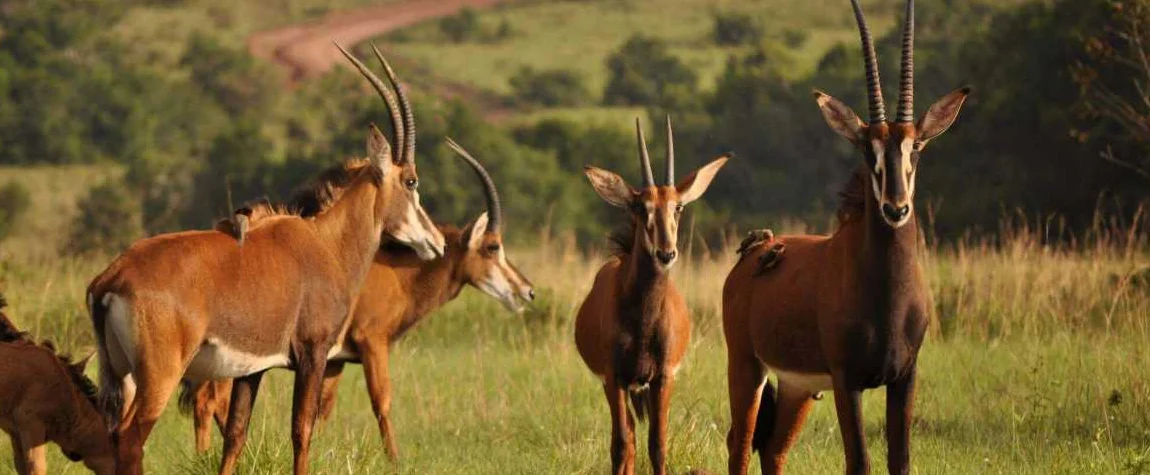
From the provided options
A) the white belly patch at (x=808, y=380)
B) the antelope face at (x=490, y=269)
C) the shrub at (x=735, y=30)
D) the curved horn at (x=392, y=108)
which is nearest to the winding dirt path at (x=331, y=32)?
the shrub at (x=735, y=30)

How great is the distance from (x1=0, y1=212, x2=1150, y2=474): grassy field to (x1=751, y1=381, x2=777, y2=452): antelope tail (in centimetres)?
60

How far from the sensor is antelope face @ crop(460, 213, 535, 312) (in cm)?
1191

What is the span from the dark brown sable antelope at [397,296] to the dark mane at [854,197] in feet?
11.4

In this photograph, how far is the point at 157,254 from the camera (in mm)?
7766

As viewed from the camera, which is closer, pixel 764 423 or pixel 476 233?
pixel 764 423

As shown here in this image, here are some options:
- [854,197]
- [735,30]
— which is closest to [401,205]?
[854,197]

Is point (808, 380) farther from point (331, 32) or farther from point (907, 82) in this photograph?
point (331, 32)

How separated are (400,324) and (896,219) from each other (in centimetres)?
506

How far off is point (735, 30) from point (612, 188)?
51.7m

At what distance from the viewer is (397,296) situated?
1123 cm

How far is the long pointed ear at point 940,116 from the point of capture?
705 centimetres

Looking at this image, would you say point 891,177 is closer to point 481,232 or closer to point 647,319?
point 647,319

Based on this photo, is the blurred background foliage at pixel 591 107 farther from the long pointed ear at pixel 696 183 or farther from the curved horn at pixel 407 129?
the long pointed ear at pixel 696 183

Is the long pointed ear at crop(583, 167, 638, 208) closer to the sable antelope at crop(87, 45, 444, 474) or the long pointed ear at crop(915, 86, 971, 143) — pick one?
the sable antelope at crop(87, 45, 444, 474)
